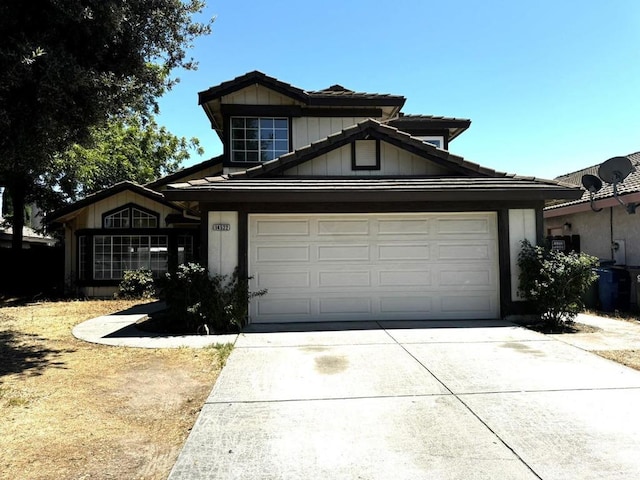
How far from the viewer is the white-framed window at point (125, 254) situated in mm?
15336

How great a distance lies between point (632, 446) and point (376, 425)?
6.83 ft

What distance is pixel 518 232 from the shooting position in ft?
30.1

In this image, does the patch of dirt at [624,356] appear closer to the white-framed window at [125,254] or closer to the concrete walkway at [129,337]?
the concrete walkway at [129,337]

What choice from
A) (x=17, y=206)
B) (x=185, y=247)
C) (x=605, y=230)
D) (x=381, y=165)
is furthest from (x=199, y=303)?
(x=17, y=206)

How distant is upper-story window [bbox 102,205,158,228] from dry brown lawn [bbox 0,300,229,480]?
26.4ft

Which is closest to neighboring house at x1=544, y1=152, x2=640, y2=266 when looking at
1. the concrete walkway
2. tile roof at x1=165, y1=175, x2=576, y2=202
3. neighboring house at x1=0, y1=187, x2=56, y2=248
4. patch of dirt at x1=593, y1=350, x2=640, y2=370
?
tile roof at x1=165, y1=175, x2=576, y2=202

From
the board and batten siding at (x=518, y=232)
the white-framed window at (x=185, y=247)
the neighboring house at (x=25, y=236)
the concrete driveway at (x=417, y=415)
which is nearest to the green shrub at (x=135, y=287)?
the white-framed window at (x=185, y=247)

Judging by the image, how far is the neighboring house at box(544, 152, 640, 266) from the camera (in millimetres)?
11453

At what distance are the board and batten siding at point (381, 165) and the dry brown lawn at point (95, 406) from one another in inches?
188

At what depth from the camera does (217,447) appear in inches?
140

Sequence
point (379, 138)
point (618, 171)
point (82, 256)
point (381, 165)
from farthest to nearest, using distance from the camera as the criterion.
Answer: point (82, 256), point (618, 171), point (381, 165), point (379, 138)

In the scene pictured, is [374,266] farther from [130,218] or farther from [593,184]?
[130,218]

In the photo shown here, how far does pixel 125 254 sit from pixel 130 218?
131cm

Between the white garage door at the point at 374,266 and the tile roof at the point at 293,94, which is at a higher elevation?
the tile roof at the point at 293,94
